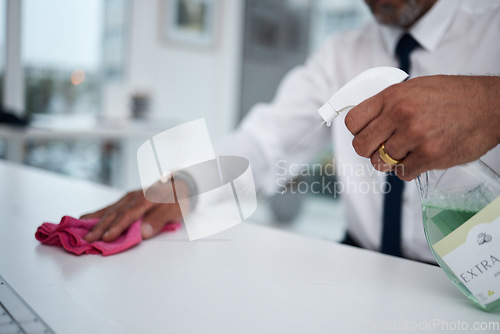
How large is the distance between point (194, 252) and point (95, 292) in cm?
17

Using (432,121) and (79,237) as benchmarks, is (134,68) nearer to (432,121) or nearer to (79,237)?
(79,237)

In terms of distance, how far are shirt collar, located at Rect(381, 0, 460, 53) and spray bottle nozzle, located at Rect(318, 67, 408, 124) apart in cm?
49

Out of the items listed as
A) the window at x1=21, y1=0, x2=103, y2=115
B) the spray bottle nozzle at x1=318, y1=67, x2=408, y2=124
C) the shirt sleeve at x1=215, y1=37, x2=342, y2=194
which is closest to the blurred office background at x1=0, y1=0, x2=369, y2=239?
the window at x1=21, y1=0, x2=103, y2=115

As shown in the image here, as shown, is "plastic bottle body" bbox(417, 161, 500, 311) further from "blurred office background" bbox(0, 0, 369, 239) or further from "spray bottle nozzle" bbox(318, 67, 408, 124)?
"blurred office background" bbox(0, 0, 369, 239)

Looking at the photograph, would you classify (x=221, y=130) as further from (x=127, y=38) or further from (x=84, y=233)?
(x=84, y=233)

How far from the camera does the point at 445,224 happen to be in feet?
1.39

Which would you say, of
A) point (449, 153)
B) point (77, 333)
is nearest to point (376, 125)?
point (449, 153)

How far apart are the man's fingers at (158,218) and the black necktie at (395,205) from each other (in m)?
0.40

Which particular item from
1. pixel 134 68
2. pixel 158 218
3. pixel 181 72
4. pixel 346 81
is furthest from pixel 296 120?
pixel 181 72

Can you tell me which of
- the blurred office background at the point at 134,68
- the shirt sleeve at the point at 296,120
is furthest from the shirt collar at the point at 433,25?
the blurred office background at the point at 134,68

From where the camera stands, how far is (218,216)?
0.72 meters

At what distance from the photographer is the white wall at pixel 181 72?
9.88ft

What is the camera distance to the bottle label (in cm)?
39

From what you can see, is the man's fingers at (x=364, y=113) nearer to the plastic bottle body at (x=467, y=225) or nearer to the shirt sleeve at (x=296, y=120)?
the plastic bottle body at (x=467, y=225)
